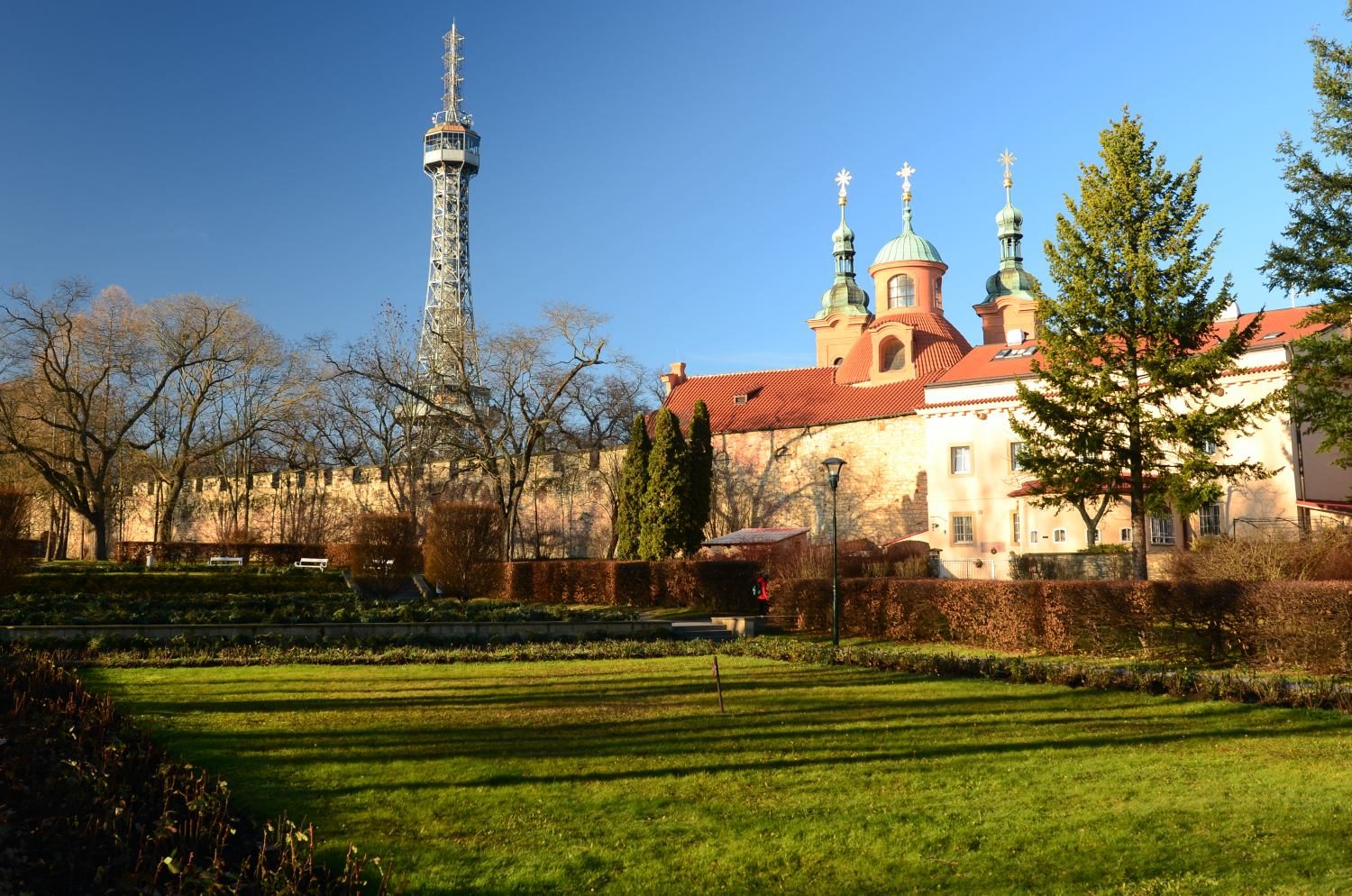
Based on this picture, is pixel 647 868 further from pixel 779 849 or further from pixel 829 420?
pixel 829 420

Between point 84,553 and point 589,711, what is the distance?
4727 cm

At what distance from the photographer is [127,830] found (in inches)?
217

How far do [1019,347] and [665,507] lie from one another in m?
12.9

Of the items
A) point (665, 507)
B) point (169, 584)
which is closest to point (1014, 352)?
point (665, 507)

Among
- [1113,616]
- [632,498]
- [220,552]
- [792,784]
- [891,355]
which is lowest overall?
[792,784]

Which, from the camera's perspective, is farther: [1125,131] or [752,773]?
[1125,131]

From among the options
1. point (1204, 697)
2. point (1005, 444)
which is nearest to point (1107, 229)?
point (1005, 444)

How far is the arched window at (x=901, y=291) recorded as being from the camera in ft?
148

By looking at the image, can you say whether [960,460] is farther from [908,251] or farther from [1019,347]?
[908,251]

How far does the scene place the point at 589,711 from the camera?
10023 millimetres

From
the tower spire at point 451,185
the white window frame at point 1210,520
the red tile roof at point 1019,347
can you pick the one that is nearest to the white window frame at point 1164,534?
the white window frame at point 1210,520

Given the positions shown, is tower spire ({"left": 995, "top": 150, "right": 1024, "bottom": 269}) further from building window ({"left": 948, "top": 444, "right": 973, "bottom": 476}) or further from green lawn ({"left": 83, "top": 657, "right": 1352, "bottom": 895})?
green lawn ({"left": 83, "top": 657, "right": 1352, "bottom": 895})

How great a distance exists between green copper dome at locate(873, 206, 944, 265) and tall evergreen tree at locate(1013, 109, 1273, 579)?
79.1ft

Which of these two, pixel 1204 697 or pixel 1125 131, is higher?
pixel 1125 131
